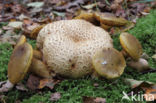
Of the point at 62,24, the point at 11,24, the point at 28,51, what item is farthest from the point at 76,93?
the point at 11,24

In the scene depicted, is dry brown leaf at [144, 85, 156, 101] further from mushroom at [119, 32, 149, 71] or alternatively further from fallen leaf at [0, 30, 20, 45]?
fallen leaf at [0, 30, 20, 45]

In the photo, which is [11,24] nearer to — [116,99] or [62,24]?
[62,24]

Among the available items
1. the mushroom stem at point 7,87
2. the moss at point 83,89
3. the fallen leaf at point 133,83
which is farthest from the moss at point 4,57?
the fallen leaf at point 133,83

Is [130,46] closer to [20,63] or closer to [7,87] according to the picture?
[20,63]

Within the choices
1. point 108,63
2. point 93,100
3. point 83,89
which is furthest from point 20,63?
point 108,63

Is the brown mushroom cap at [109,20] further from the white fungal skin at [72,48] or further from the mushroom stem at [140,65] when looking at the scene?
the mushroom stem at [140,65]

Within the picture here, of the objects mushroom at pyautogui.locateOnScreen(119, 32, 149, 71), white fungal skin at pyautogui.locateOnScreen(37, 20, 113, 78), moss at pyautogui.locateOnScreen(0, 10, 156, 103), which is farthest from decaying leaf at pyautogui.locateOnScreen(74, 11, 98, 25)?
moss at pyautogui.locateOnScreen(0, 10, 156, 103)
